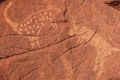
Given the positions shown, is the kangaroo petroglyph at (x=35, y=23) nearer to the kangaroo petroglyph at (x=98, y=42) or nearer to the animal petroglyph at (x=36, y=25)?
the animal petroglyph at (x=36, y=25)

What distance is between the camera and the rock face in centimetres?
175

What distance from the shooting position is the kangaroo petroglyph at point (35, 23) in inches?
70.2

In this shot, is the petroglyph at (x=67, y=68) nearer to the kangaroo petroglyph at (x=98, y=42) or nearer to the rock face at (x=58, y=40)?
the rock face at (x=58, y=40)

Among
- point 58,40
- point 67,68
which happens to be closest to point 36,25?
point 58,40

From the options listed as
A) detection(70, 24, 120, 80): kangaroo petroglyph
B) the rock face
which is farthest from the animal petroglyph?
detection(70, 24, 120, 80): kangaroo petroglyph

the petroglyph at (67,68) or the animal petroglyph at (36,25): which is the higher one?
the animal petroglyph at (36,25)

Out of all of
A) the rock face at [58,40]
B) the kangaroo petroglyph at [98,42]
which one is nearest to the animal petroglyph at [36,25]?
the rock face at [58,40]

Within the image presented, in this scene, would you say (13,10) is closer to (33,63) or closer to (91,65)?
(33,63)

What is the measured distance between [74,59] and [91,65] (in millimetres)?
111

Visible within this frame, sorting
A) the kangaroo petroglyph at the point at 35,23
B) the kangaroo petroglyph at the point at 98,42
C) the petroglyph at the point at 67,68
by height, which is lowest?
the petroglyph at the point at 67,68

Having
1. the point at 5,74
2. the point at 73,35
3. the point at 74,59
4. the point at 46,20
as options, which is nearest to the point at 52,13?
the point at 46,20

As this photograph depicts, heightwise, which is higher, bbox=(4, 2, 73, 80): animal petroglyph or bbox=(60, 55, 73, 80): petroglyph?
bbox=(4, 2, 73, 80): animal petroglyph

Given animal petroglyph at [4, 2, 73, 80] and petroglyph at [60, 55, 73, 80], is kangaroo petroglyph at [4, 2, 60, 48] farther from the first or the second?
petroglyph at [60, 55, 73, 80]

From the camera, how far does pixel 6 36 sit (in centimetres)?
177
